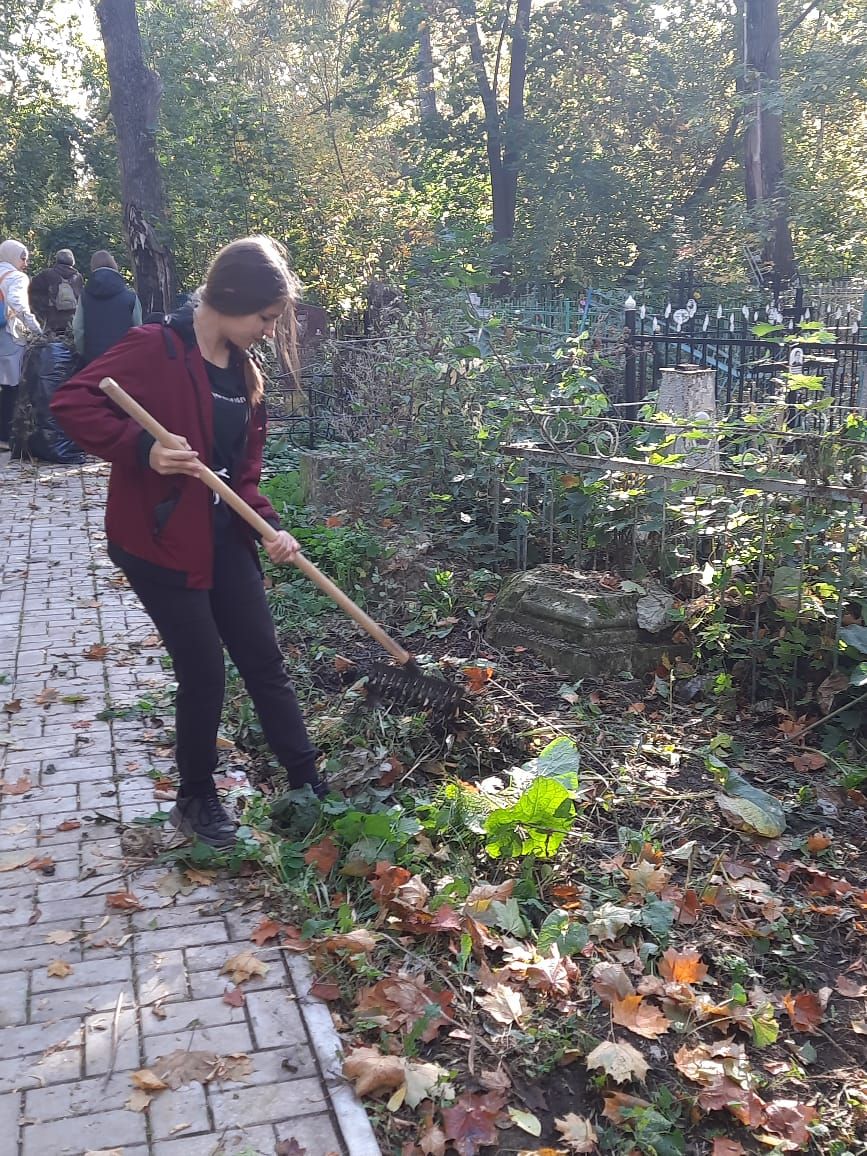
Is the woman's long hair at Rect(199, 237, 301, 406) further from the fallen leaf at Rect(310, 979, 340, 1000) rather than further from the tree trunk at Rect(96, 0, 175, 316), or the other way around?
the tree trunk at Rect(96, 0, 175, 316)

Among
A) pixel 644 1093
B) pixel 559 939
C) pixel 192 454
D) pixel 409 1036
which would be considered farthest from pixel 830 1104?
pixel 192 454

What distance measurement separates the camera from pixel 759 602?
15.0 ft

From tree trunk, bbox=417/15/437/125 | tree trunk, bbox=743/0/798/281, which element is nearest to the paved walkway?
tree trunk, bbox=743/0/798/281

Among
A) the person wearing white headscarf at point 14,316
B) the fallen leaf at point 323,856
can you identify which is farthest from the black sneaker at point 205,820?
the person wearing white headscarf at point 14,316

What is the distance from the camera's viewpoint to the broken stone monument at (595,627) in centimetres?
482

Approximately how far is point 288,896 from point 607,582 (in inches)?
93.5

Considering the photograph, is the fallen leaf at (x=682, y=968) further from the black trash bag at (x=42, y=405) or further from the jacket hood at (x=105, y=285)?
the jacket hood at (x=105, y=285)

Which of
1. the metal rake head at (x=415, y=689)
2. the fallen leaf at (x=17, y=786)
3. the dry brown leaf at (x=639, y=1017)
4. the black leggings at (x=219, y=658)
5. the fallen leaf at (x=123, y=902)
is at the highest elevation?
the black leggings at (x=219, y=658)

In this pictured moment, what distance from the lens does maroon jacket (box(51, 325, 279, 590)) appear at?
313cm

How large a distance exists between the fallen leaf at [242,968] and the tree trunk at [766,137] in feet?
51.0

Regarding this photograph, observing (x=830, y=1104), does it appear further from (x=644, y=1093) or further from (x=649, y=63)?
(x=649, y=63)

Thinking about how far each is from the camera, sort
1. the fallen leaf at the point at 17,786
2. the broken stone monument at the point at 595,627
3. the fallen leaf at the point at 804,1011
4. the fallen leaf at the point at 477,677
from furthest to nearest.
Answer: the broken stone monument at the point at 595,627, the fallen leaf at the point at 477,677, the fallen leaf at the point at 17,786, the fallen leaf at the point at 804,1011

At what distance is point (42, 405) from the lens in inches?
425

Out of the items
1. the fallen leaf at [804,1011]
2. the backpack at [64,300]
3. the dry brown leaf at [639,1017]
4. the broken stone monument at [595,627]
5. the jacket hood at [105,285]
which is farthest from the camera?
the backpack at [64,300]
